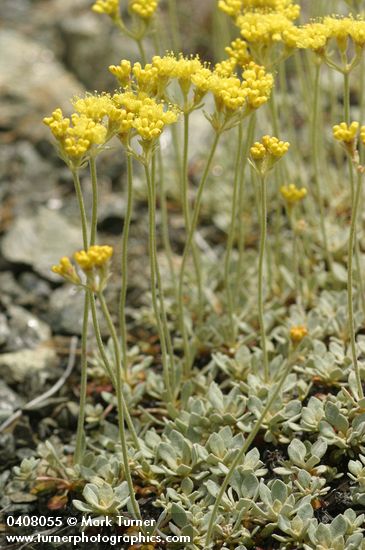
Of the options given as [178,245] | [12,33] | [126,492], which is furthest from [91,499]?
[12,33]

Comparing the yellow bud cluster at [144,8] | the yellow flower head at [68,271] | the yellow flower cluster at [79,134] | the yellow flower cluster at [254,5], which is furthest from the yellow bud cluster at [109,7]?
the yellow flower head at [68,271]

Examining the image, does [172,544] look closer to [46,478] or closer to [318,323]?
[46,478]

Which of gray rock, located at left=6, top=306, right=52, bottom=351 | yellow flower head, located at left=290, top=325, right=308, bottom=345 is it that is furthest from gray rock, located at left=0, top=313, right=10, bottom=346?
yellow flower head, located at left=290, top=325, right=308, bottom=345

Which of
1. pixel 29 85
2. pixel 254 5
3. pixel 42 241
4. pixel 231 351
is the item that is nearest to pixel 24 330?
pixel 42 241

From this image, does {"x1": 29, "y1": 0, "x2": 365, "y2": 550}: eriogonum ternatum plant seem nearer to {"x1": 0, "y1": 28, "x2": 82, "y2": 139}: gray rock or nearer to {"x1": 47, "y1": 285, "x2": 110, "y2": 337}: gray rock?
{"x1": 47, "y1": 285, "x2": 110, "y2": 337}: gray rock

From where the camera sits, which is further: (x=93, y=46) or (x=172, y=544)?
(x=93, y=46)

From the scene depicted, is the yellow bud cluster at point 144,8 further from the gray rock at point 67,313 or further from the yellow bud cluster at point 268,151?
the gray rock at point 67,313

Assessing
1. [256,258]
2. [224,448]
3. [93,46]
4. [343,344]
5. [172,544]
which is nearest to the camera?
[172,544]
